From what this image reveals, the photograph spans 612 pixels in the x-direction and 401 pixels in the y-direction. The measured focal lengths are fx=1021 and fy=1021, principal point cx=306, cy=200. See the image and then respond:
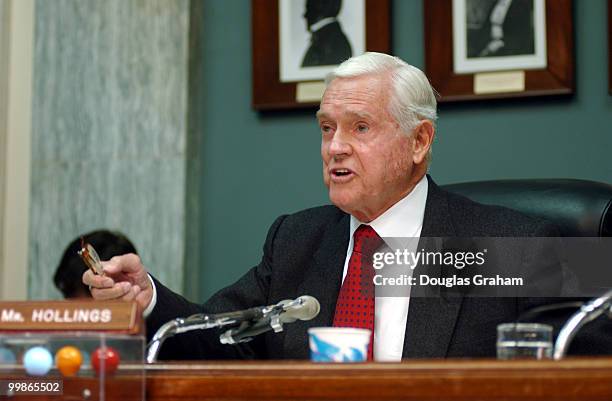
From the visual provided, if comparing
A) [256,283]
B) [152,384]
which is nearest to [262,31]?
[256,283]

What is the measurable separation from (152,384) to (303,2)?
237 cm

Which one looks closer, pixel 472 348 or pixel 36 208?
pixel 472 348

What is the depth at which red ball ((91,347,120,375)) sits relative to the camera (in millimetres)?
1629

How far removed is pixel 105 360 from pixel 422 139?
1.43 m

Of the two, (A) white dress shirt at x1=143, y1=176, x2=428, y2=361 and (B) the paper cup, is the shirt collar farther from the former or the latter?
(B) the paper cup

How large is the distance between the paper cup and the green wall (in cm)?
197

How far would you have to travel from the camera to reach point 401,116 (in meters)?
2.77

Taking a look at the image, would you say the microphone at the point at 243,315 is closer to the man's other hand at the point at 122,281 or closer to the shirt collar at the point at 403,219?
the man's other hand at the point at 122,281

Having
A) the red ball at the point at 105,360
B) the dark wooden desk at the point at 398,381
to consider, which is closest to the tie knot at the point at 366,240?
the dark wooden desk at the point at 398,381

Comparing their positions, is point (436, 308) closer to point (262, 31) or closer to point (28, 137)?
point (262, 31)

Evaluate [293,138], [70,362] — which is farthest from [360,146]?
[70,362]

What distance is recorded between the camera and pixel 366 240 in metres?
2.71

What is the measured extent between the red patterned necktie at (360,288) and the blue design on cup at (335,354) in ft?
2.11

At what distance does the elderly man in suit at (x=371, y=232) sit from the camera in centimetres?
247
